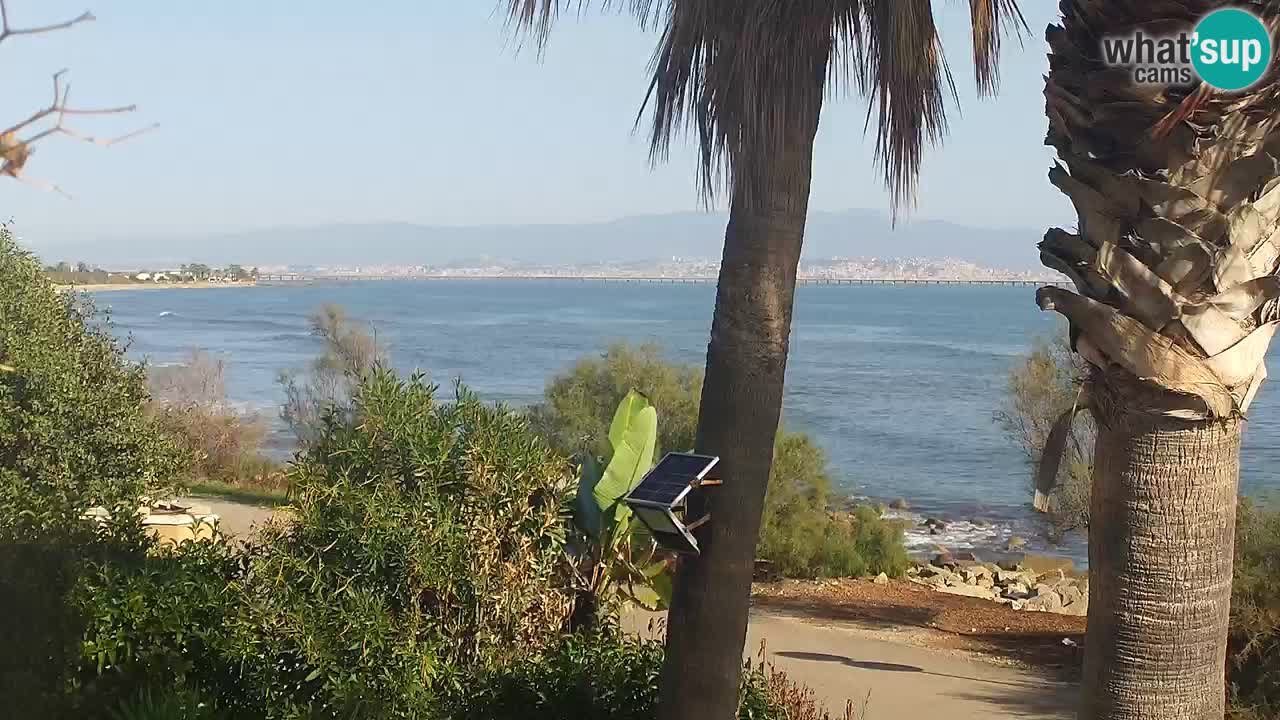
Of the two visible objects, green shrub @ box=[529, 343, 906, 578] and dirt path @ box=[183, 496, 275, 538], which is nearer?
dirt path @ box=[183, 496, 275, 538]

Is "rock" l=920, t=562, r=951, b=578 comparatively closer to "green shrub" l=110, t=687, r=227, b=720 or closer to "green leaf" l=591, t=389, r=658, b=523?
"green leaf" l=591, t=389, r=658, b=523

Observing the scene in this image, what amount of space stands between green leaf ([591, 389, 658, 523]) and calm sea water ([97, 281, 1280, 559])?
9.70 feet

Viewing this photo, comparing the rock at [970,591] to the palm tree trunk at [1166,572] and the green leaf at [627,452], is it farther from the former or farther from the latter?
the palm tree trunk at [1166,572]

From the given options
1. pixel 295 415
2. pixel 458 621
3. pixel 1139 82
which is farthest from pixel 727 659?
pixel 295 415

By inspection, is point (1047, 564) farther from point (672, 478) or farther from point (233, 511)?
point (672, 478)

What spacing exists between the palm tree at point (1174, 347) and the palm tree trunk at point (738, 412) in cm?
190

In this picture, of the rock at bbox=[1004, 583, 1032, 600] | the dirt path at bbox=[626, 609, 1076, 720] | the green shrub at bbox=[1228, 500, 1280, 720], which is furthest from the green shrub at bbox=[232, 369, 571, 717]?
the rock at bbox=[1004, 583, 1032, 600]

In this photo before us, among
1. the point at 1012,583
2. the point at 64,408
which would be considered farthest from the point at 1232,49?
the point at 1012,583

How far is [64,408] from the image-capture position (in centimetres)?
962

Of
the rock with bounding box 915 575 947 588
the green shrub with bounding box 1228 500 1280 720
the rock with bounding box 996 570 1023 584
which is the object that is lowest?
the rock with bounding box 996 570 1023 584

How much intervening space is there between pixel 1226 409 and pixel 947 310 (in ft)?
449

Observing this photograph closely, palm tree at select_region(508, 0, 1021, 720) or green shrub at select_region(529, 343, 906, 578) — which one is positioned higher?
palm tree at select_region(508, 0, 1021, 720)

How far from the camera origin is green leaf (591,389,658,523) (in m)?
7.40

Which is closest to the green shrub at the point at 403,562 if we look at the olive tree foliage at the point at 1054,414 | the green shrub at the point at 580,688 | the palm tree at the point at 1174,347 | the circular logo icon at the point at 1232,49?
the green shrub at the point at 580,688
